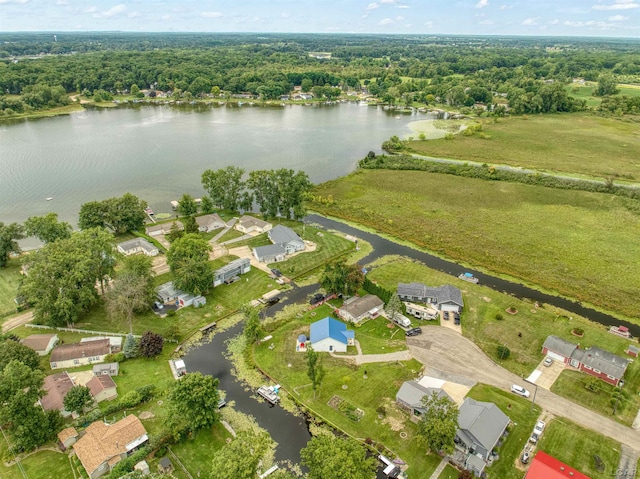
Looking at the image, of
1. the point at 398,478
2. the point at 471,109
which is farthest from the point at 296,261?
the point at 471,109

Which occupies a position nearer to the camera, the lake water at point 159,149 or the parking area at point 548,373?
the parking area at point 548,373

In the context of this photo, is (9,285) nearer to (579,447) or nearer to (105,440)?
(105,440)

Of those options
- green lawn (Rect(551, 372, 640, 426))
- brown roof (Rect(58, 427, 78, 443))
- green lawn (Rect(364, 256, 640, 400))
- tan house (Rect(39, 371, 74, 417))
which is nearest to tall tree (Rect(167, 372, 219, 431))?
brown roof (Rect(58, 427, 78, 443))

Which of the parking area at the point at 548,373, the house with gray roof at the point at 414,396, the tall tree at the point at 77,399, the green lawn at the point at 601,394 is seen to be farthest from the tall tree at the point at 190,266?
the green lawn at the point at 601,394

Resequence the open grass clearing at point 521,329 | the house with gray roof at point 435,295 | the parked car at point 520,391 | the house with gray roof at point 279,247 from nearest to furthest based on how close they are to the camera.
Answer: the parked car at point 520,391 < the open grass clearing at point 521,329 < the house with gray roof at point 435,295 < the house with gray roof at point 279,247

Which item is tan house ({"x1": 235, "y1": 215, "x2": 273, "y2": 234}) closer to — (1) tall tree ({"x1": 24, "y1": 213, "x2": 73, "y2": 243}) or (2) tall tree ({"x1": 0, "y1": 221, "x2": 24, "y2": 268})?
(1) tall tree ({"x1": 24, "y1": 213, "x2": 73, "y2": 243})

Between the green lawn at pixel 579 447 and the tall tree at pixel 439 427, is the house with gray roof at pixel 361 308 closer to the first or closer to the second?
the tall tree at pixel 439 427
